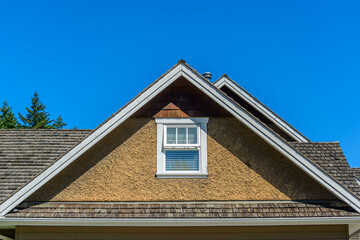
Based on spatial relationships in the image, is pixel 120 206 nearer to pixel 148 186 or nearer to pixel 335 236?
pixel 148 186

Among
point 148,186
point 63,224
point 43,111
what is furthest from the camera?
point 43,111

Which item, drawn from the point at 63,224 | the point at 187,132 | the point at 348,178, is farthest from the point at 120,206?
the point at 348,178

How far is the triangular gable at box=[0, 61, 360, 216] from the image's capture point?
9.90 m

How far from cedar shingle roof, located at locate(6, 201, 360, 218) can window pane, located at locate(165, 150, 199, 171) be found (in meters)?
0.90

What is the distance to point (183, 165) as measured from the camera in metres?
10.9

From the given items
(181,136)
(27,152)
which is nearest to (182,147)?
(181,136)

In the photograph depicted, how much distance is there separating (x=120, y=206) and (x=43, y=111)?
49.4 meters

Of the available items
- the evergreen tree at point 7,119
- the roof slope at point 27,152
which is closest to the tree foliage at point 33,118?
the evergreen tree at point 7,119

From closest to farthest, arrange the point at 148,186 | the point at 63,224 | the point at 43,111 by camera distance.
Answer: the point at 63,224 → the point at 148,186 → the point at 43,111

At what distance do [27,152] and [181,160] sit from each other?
489 cm

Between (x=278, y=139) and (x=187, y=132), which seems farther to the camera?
(x=187, y=132)

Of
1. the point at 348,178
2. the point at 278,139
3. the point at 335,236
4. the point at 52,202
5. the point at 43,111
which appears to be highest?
the point at 43,111

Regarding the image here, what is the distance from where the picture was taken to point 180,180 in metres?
10.7

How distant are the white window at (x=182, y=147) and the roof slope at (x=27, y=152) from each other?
2.26m
